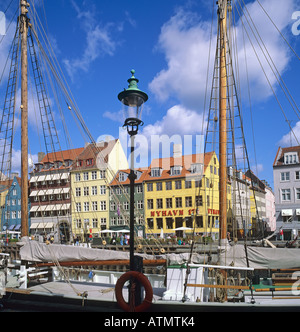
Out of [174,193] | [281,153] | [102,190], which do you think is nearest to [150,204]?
[174,193]

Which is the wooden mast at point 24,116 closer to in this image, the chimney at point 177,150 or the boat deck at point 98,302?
the boat deck at point 98,302

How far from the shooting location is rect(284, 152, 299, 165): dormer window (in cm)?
4369

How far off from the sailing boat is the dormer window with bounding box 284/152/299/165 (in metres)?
34.7

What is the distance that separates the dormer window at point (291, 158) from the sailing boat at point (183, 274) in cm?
3471

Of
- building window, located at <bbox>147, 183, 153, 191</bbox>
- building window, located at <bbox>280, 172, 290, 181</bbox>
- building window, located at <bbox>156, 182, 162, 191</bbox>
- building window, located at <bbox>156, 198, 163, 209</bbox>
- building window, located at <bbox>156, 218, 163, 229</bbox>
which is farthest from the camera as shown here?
building window, located at <bbox>147, 183, 153, 191</bbox>

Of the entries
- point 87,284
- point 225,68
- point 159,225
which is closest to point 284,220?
point 159,225

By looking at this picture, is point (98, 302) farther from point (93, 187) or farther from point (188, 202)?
point (93, 187)

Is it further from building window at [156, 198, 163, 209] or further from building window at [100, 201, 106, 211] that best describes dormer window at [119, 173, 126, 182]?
building window at [156, 198, 163, 209]

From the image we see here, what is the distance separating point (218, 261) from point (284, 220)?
3638cm

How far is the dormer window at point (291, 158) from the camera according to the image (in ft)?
143

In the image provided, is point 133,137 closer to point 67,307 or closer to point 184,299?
point 184,299

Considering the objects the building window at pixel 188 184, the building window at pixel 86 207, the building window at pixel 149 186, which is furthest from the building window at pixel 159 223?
the building window at pixel 86 207

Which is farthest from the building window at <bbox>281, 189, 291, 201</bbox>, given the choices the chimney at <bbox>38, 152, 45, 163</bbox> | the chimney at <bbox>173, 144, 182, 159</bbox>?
the chimney at <bbox>38, 152, 45, 163</bbox>

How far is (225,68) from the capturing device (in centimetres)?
1302
